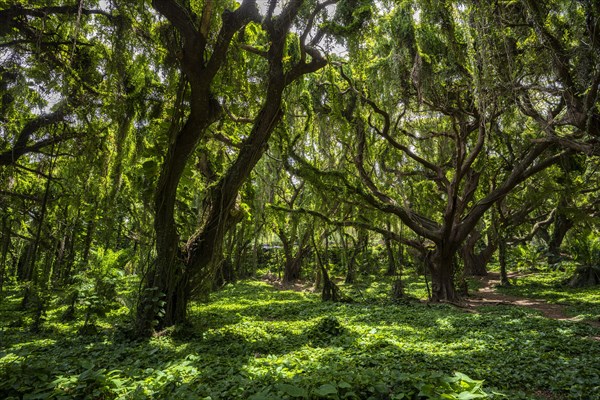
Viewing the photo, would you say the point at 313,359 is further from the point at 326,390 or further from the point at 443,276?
the point at 443,276

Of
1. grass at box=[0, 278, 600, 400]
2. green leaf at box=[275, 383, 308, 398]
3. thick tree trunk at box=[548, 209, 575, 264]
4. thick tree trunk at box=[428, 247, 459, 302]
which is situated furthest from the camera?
thick tree trunk at box=[548, 209, 575, 264]

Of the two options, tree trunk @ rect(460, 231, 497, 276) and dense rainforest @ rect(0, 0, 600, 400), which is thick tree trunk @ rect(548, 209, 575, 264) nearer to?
tree trunk @ rect(460, 231, 497, 276)

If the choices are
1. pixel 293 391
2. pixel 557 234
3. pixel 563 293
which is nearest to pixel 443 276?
pixel 563 293

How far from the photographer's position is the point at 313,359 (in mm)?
3725

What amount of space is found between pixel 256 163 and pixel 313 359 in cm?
336

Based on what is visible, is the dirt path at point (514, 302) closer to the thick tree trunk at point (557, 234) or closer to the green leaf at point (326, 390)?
the thick tree trunk at point (557, 234)

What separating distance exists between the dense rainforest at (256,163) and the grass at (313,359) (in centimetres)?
3

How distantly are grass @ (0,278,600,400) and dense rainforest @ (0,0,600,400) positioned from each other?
3cm

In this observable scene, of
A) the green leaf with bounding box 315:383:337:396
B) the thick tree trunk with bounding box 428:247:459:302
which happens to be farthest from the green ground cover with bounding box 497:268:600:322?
the green leaf with bounding box 315:383:337:396

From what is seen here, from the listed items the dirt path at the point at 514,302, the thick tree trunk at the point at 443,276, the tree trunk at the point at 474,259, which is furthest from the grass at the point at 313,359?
the tree trunk at the point at 474,259

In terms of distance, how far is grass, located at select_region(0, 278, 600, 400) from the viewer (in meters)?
2.52

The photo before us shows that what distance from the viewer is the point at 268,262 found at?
25391mm

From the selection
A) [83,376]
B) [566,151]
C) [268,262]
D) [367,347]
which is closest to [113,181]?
[83,376]

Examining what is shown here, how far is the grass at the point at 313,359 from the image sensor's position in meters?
2.52
